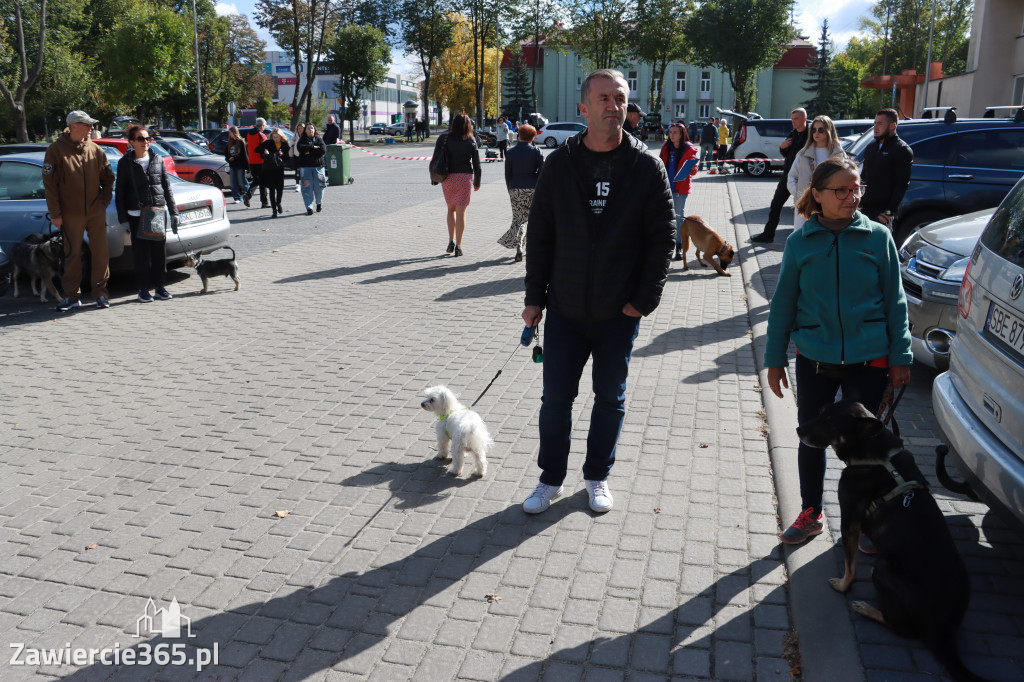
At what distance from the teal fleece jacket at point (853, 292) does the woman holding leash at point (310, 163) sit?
13.5 m

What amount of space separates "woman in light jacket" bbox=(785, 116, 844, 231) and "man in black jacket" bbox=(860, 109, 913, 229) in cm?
39

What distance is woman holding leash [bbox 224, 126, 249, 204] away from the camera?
61.9 ft

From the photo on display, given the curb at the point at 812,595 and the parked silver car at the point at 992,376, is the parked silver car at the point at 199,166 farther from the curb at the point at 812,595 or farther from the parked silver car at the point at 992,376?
the parked silver car at the point at 992,376

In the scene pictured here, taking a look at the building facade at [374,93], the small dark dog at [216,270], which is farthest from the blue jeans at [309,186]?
the building facade at [374,93]

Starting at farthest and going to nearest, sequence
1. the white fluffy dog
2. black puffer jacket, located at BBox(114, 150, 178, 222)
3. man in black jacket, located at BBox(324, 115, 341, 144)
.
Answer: man in black jacket, located at BBox(324, 115, 341, 144) → black puffer jacket, located at BBox(114, 150, 178, 222) → the white fluffy dog

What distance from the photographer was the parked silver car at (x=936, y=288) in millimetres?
5754

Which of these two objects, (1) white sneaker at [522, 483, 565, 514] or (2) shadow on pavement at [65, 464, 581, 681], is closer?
(2) shadow on pavement at [65, 464, 581, 681]

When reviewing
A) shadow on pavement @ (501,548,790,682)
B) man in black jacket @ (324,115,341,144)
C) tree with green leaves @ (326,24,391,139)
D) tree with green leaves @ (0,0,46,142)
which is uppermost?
tree with green leaves @ (326,24,391,139)

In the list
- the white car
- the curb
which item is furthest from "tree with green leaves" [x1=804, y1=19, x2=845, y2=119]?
the curb

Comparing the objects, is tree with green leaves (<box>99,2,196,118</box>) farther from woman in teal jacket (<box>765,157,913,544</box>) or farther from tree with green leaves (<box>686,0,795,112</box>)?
tree with green leaves (<box>686,0,795,112</box>)

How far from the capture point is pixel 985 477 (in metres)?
3.46

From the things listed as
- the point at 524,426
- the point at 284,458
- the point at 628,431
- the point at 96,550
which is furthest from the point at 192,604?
the point at 628,431

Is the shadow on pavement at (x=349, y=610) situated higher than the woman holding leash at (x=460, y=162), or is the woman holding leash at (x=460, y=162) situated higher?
the woman holding leash at (x=460, y=162)

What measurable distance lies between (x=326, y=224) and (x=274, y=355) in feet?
29.1
